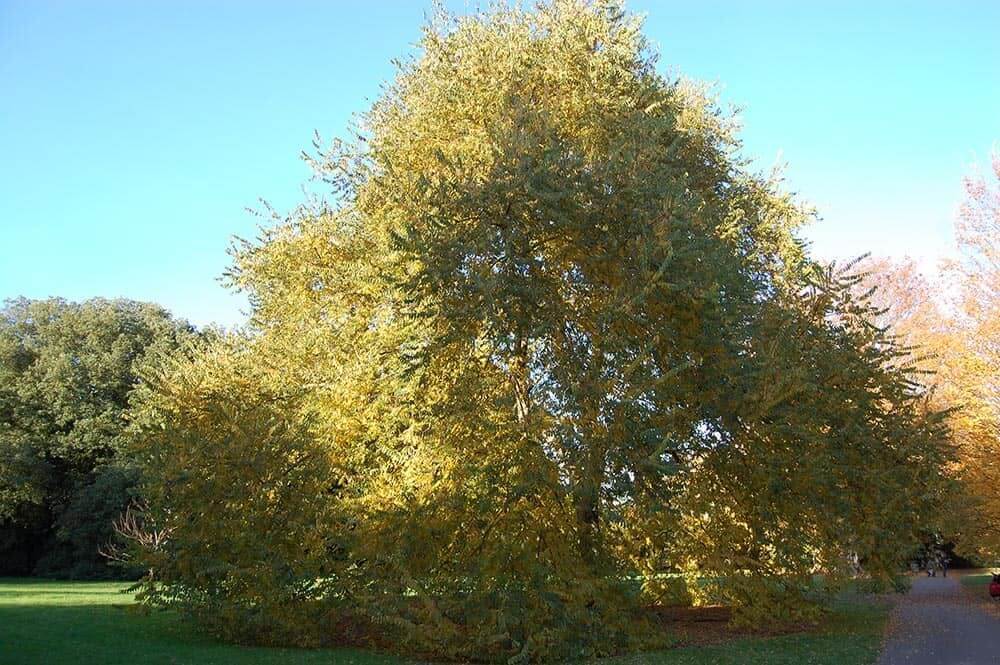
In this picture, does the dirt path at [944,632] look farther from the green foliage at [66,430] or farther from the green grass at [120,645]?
the green foliage at [66,430]

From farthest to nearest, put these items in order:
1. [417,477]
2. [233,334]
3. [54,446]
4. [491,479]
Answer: [54,446] → [233,334] → [417,477] → [491,479]

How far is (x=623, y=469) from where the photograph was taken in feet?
45.1

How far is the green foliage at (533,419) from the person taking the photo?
14.0 meters

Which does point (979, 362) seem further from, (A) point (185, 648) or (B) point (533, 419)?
(A) point (185, 648)

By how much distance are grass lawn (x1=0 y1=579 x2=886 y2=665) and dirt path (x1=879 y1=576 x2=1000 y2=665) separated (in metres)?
0.50

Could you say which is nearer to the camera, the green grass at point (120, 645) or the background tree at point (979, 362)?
the green grass at point (120, 645)

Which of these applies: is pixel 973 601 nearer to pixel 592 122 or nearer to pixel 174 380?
pixel 592 122

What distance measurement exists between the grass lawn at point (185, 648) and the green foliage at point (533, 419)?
28.2 inches

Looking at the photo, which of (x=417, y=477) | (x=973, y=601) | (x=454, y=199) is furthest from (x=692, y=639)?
(x=973, y=601)

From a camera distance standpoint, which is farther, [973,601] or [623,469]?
[973,601]

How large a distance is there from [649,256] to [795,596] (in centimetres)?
784

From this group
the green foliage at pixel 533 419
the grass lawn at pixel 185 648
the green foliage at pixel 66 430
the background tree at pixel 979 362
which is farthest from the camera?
the green foliage at pixel 66 430

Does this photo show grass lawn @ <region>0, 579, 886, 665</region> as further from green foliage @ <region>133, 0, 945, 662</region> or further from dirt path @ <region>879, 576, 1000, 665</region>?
green foliage @ <region>133, 0, 945, 662</region>

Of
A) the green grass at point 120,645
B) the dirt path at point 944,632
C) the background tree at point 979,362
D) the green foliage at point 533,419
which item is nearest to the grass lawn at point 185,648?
the green grass at point 120,645
